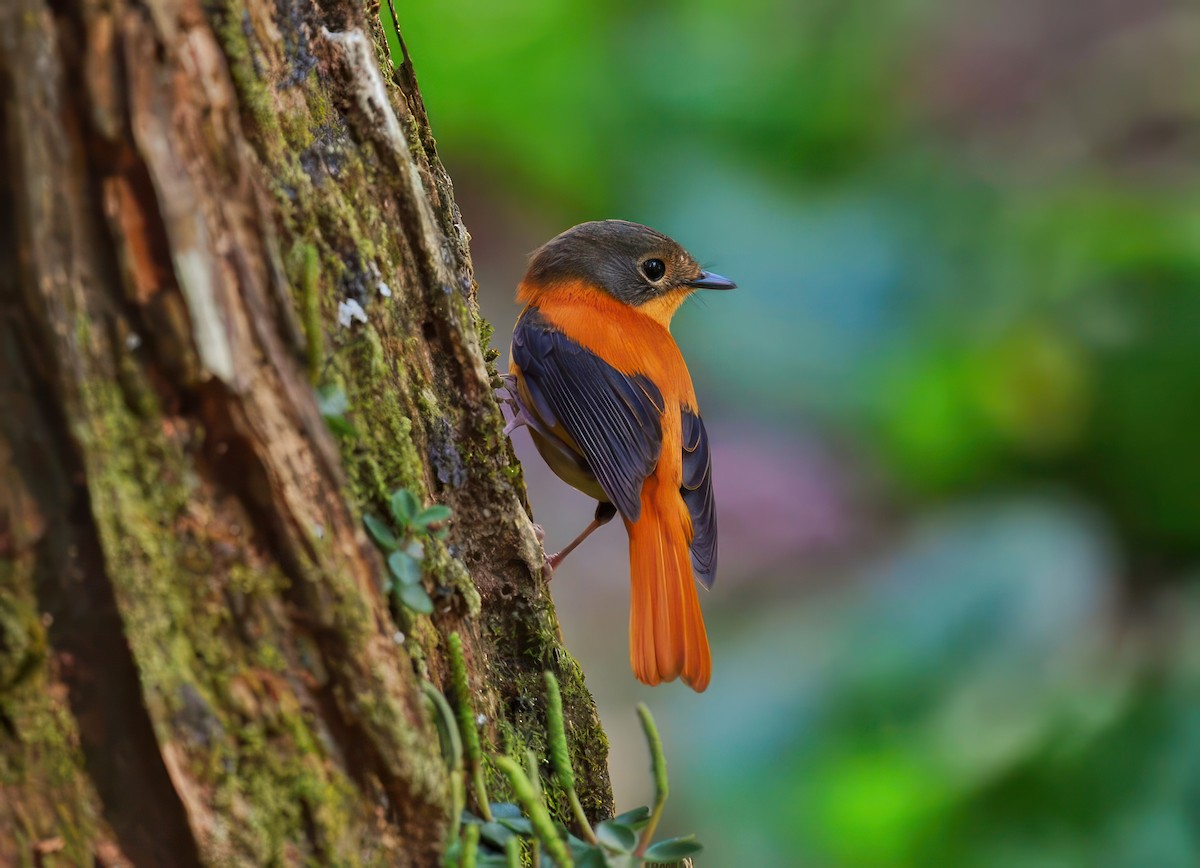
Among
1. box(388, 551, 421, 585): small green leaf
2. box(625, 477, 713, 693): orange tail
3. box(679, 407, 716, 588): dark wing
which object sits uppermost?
box(679, 407, 716, 588): dark wing

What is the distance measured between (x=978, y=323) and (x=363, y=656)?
416cm

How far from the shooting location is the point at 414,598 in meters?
1.43

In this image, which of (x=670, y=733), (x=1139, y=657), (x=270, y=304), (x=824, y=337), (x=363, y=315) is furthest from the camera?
(x=824, y=337)

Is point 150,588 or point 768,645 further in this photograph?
point 768,645

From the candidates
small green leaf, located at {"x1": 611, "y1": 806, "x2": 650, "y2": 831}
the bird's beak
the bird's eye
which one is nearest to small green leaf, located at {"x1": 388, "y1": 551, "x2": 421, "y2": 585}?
small green leaf, located at {"x1": 611, "y1": 806, "x2": 650, "y2": 831}

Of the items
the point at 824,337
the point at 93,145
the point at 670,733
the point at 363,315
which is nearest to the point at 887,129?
the point at 824,337

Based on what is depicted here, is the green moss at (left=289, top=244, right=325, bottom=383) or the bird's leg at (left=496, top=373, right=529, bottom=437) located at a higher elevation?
the bird's leg at (left=496, top=373, right=529, bottom=437)

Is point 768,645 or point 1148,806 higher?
point 768,645

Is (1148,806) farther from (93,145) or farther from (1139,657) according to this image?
(93,145)

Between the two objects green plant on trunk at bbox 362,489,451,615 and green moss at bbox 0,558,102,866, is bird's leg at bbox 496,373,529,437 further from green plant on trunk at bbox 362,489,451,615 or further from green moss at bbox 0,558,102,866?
green moss at bbox 0,558,102,866

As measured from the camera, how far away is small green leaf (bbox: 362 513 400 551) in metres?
1.43

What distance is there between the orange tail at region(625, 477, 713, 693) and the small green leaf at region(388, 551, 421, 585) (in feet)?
3.17

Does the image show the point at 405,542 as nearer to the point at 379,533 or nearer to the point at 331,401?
the point at 379,533

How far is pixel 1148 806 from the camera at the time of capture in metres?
3.79
